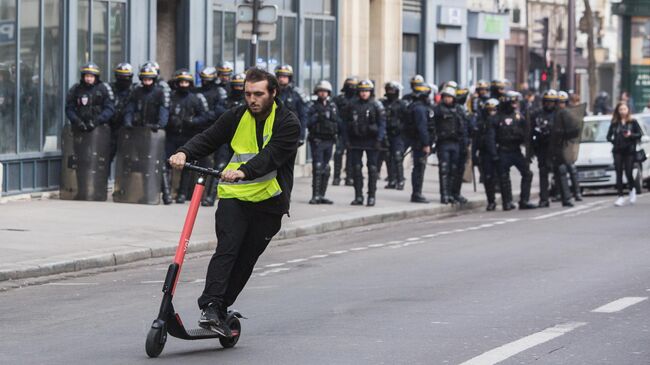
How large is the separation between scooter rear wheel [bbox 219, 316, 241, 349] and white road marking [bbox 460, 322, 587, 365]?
4.71 feet

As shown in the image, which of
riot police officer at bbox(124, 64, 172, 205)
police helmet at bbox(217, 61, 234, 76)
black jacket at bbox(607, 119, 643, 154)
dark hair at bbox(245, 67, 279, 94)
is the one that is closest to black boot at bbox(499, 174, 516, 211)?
black jacket at bbox(607, 119, 643, 154)

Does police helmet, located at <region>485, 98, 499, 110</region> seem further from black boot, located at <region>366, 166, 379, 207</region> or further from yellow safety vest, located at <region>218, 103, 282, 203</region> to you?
yellow safety vest, located at <region>218, 103, 282, 203</region>

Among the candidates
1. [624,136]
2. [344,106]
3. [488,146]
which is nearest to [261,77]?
[344,106]

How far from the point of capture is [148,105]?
21844 millimetres

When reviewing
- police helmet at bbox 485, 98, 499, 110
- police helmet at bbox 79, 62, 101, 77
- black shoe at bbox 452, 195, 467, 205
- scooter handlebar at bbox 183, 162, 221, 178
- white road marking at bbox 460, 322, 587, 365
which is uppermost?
police helmet at bbox 79, 62, 101, 77

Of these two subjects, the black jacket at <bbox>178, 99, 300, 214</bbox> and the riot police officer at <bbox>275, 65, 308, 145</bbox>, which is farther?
the riot police officer at <bbox>275, 65, 308, 145</bbox>

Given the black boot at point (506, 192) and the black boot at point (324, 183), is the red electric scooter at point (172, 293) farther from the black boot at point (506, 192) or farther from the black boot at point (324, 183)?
the black boot at point (506, 192)

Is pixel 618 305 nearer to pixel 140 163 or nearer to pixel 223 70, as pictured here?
pixel 140 163

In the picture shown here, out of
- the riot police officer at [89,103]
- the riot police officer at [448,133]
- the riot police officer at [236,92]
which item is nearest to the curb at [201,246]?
the riot police officer at [448,133]

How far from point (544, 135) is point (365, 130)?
344 cm

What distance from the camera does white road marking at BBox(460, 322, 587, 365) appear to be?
9.39 m

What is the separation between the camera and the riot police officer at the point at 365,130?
23.4m

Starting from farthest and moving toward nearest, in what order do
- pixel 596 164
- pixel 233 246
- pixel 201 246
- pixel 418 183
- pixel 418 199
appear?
pixel 596 164
pixel 418 199
pixel 418 183
pixel 201 246
pixel 233 246

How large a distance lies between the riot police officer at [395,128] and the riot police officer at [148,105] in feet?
18.8
